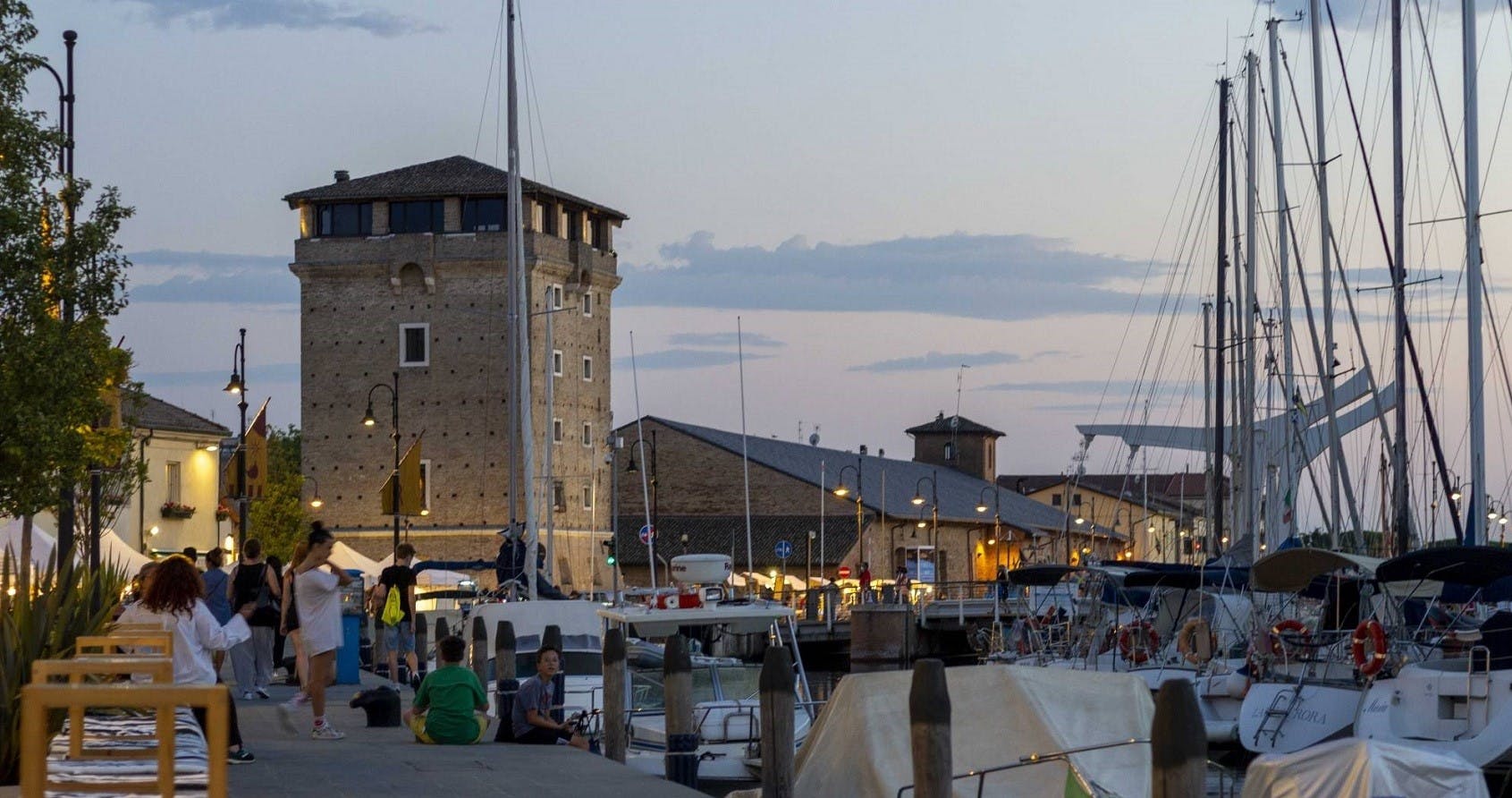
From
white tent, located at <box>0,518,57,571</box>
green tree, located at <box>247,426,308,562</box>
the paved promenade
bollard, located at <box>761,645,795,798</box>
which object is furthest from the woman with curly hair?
green tree, located at <box>247,426,308,562</box>

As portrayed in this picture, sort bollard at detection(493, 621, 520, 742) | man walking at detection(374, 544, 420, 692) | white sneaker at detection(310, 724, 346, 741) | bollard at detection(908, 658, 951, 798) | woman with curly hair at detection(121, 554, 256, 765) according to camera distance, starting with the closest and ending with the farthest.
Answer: bollard at detection(908, 658, 951, 798) → woman with curly hair at detection(121, 554, 256, 765) → white sneaker at detection(310, 724, 346, 741) → bollard at detection(493, 621, 520, 742) → man walking at detection(374, 544, 420, 692)

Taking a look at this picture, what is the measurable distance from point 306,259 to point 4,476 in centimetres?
5839

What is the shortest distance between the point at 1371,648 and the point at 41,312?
16532 mm

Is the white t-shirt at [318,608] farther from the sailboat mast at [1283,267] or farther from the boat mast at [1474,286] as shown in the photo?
the sailboat mast at [1283,267]

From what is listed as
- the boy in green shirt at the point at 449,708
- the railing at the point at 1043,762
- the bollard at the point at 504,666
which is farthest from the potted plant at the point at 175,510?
the railing at the point at 1043,762

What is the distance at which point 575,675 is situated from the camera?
25.9 metres

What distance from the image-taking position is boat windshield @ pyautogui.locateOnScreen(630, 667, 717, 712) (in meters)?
22.7

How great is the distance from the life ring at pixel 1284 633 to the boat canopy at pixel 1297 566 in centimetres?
80

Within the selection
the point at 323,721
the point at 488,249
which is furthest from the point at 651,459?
the point at 323,721

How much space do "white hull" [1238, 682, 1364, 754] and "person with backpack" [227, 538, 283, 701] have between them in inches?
477

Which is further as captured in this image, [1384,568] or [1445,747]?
[1384,568]

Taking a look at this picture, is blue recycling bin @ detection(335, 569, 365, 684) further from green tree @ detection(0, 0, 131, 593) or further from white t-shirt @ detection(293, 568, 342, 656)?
white t-shirt @ detection(293, 568, 342, 656)

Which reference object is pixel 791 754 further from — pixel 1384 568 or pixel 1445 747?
pixel 1384 568

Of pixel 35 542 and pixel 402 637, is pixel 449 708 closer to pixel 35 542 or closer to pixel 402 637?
pixel 402 637
